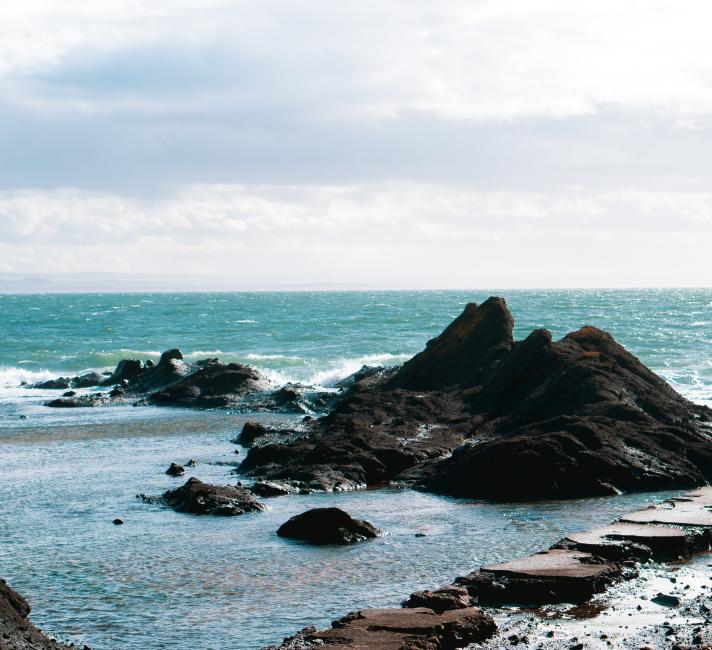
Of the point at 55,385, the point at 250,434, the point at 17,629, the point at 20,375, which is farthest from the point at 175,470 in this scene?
the point at 20,375

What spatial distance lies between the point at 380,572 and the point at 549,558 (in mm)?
2668

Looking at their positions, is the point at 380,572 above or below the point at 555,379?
below

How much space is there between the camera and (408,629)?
1262 cm

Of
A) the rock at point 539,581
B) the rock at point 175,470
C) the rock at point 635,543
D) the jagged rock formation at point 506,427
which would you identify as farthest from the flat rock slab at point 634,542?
the rock at point 175,470

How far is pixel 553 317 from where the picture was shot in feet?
365

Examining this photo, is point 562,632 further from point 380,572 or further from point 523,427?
point 523,427

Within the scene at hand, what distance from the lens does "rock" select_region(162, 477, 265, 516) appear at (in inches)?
845

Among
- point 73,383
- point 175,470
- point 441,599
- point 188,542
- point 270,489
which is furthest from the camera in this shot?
point 73,383

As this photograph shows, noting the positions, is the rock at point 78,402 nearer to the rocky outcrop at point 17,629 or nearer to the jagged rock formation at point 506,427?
the jagged rock formation at point 506,427

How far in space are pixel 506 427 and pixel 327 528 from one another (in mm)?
11667

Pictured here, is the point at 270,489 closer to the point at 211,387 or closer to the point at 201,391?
the point at 201,391

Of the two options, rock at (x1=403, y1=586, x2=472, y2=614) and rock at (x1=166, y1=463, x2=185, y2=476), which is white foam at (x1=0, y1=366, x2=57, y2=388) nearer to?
rock at (x1=166, y1=463, x2=185, y2=476)

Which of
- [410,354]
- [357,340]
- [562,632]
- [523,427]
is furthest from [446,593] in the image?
[357,340]

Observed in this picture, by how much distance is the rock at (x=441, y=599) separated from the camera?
13.8 metres
